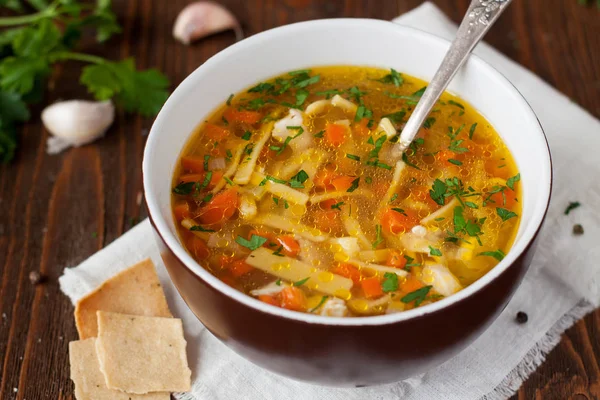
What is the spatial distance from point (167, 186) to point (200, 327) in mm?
559

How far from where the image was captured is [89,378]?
106 inches

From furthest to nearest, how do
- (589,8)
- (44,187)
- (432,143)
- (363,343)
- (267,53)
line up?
(589,8) < (44,187) < (267,53) < (432,143) < (363,343)

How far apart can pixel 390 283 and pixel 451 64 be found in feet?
3.01

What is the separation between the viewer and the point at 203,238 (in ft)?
8.20

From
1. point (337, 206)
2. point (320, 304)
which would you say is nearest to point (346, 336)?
point (320, 304)

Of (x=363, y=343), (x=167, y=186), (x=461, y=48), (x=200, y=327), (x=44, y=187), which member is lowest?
(x=44, y=187)

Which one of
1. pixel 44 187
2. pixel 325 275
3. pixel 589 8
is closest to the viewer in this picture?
pixel 325 275

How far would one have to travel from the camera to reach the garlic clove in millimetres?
4062

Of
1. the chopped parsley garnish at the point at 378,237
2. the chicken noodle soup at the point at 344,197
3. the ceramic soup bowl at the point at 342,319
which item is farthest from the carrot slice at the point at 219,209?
the chopped parsley garnish at the point at 378,237

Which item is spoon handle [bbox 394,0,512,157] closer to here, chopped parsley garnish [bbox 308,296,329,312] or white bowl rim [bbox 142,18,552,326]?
white bowl rim [bbox 142,18,552,326]

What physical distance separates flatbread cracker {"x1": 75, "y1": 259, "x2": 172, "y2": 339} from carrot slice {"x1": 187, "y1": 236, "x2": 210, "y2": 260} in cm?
48

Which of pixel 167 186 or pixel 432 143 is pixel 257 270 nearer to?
pixel 167 186

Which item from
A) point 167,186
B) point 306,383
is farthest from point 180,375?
point 167,186

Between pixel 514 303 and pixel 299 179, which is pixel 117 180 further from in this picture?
pixel 514 303
